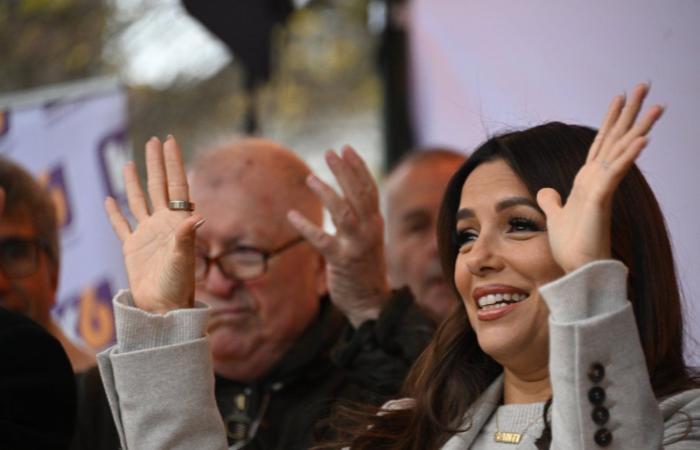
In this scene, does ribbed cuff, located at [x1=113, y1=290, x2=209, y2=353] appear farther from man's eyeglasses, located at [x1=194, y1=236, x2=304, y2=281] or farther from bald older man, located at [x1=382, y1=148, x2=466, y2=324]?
bald older man, located at [x1=382, y1=148, x2=466, y2=324]

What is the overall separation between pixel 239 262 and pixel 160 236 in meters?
0.93

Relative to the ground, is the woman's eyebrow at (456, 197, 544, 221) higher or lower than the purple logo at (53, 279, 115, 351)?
higher

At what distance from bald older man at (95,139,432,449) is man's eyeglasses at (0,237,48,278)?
20.2 inches

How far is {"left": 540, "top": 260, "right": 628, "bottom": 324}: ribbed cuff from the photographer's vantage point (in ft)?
6.73

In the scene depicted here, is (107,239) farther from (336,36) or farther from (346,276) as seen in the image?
(336,36)

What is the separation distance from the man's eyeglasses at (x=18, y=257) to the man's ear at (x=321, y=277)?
84 centimetres

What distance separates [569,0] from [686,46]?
718mm

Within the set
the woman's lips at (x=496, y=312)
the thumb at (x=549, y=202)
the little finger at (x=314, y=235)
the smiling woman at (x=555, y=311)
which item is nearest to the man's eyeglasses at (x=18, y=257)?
the little finger at (x=314, y=235)

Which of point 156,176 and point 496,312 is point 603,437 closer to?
point 496,312

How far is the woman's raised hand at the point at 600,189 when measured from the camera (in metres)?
2.06

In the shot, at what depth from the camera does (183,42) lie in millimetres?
9969

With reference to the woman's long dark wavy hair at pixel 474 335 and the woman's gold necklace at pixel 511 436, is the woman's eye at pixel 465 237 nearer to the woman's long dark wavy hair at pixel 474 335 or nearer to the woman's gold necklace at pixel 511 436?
the woman's long dark wavy hair at pixel 474 335

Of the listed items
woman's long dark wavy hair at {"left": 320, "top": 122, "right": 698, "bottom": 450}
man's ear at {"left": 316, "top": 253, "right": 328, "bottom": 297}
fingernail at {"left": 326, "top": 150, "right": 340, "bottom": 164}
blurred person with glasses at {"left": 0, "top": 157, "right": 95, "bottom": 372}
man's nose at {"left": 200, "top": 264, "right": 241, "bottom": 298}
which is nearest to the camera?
woman's long dark wavy hair at {"left": 320, "top": 122, "right": 698, "bottom": 450}

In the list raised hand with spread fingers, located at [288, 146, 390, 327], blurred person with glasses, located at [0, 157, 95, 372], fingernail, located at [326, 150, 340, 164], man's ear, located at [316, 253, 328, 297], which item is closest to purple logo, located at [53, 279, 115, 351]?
blurred person with glasses, located at [0, 157, 95, 372]
